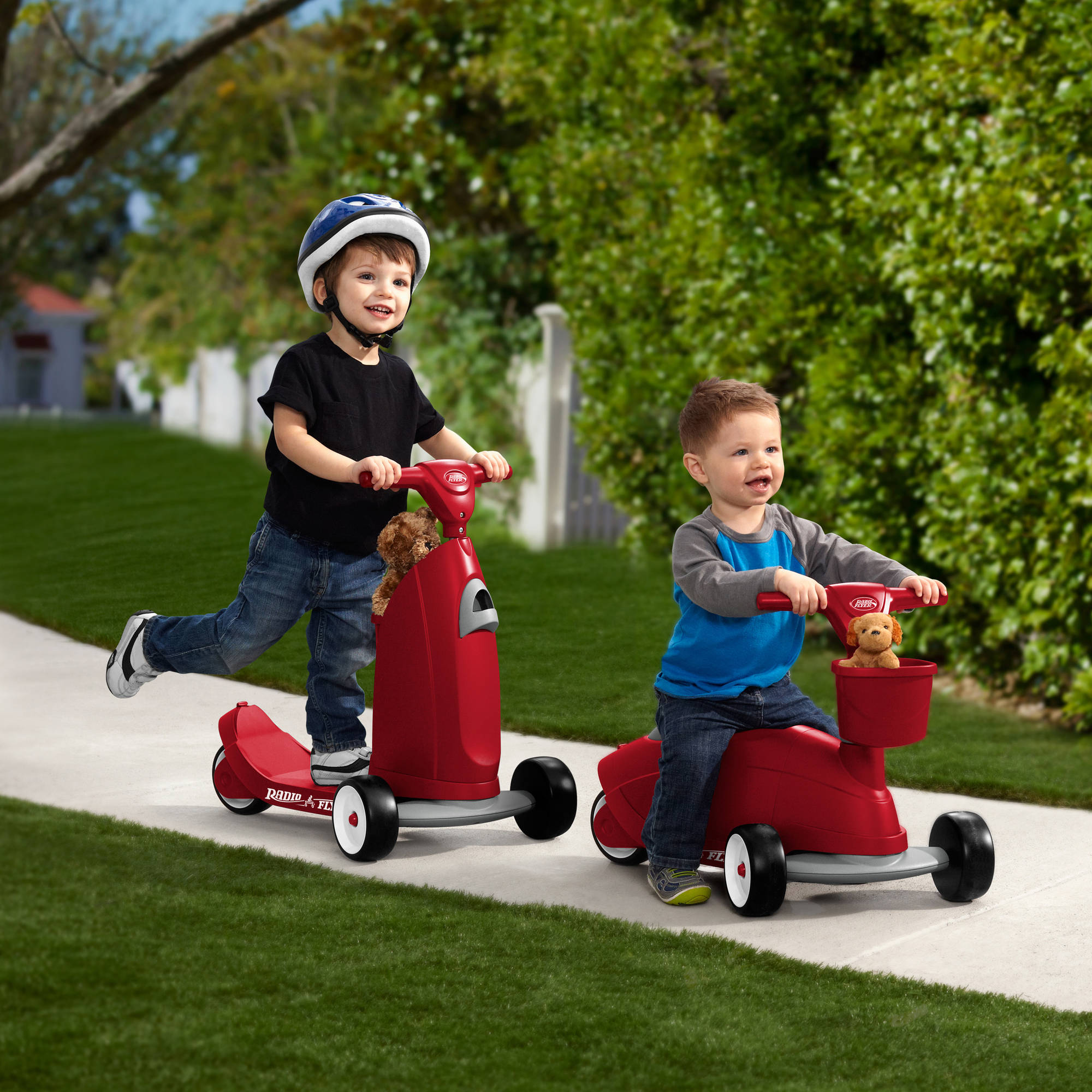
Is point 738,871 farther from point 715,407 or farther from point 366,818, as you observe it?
point 715,407

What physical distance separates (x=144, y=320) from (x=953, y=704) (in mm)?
9210

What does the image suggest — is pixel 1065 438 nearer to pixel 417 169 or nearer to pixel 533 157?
pixel 533 157

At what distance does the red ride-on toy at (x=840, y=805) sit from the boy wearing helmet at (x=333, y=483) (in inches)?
41.7

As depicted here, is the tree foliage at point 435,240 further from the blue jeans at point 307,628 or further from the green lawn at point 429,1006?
the green lawn at point 429,1006

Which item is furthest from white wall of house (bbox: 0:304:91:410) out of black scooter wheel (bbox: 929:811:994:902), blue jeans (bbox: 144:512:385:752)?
black scooter wheel (bbox: 929:811:994:902)

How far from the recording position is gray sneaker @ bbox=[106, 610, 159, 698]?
4.54 meters

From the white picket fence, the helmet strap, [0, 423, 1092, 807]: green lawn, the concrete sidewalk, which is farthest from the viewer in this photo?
the white picket fence

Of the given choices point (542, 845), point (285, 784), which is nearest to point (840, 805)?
point (542, 845)

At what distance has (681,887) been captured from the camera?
3818mm

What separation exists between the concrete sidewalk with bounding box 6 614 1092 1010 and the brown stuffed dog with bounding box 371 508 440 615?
74 cm

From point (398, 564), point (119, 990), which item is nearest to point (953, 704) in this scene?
point (398, 564)

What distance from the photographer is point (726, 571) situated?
3723 mm

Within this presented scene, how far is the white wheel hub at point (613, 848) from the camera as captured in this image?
4180 mm

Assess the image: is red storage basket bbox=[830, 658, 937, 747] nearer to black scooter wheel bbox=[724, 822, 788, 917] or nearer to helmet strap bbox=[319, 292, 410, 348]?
black scooter wheel bbox=[724, 822, 788, 917]
